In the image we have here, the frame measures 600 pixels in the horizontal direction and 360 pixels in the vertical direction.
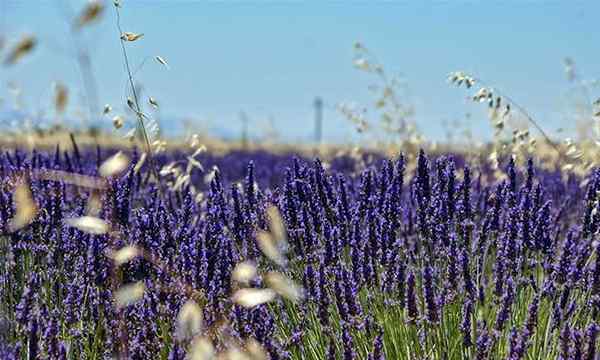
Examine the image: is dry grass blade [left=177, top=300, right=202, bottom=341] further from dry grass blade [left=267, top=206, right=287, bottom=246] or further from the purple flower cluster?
dry grass blade [left=267, top=206, right=287, bottom=246]

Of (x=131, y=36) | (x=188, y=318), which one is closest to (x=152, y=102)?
(x=131, y=36)

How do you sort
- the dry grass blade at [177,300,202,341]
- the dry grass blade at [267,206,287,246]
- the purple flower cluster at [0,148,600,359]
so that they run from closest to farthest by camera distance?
the dry grass blade at [177,300,202,341] → the purple flower cluster at [0,148,600,359] → the dry grass blade at [267,206,287,246]

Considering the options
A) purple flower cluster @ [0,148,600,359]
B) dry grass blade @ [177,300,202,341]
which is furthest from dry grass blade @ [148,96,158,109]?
dry grass blade @ [177,300,202,341]

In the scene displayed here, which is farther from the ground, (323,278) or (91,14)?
(91,14)

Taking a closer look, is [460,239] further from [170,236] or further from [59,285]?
[59,285]

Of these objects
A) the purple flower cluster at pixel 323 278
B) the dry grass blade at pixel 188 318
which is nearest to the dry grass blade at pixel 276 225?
the purple flower cluster at pixel 323 278

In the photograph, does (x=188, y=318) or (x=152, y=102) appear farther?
(x=152, y=102)

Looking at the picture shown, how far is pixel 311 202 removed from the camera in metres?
3.35

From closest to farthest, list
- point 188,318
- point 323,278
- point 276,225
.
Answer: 1. point 188,318
2. point 323,278
3. point 276,225

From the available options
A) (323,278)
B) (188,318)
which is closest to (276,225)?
(323,278)

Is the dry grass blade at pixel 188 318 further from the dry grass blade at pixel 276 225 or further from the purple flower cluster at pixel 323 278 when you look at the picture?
the dry grass blade at pixel 276 225

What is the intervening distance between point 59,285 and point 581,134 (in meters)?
9.10

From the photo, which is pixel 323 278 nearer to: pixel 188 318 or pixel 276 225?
pixel 276 225

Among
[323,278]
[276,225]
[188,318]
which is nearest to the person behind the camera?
[188,318]
